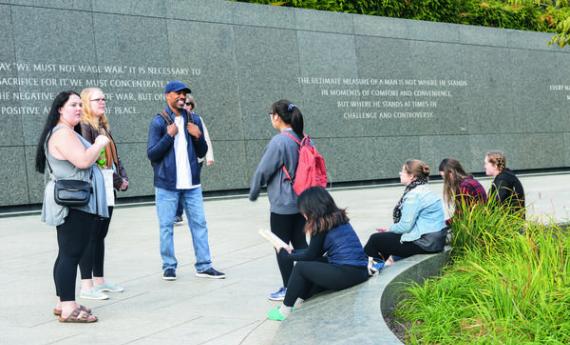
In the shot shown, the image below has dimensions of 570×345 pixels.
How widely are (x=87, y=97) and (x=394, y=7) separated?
46.0 feet

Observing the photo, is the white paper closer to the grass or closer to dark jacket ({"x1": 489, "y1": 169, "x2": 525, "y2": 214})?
the grass

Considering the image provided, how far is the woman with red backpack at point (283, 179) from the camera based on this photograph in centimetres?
560

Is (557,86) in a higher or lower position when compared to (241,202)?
higher

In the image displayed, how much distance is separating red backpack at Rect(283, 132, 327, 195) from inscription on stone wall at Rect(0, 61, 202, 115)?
824cm

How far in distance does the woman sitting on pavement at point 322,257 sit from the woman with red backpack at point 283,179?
0.44m

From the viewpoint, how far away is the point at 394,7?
1881 centimetres

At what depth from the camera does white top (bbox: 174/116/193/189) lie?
6.43 meters

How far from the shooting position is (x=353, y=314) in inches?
153

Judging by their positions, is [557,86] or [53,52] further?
[557,86]

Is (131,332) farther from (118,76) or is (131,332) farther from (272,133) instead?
(272,133)

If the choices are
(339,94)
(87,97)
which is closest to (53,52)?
(339,94)

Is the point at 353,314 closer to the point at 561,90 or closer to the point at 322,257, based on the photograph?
the point at 322,257

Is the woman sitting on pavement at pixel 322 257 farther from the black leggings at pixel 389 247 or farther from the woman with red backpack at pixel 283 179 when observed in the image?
the black leggings at pixel 389 247

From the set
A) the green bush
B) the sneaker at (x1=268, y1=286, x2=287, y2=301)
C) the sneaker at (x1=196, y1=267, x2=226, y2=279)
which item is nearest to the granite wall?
the green bush
